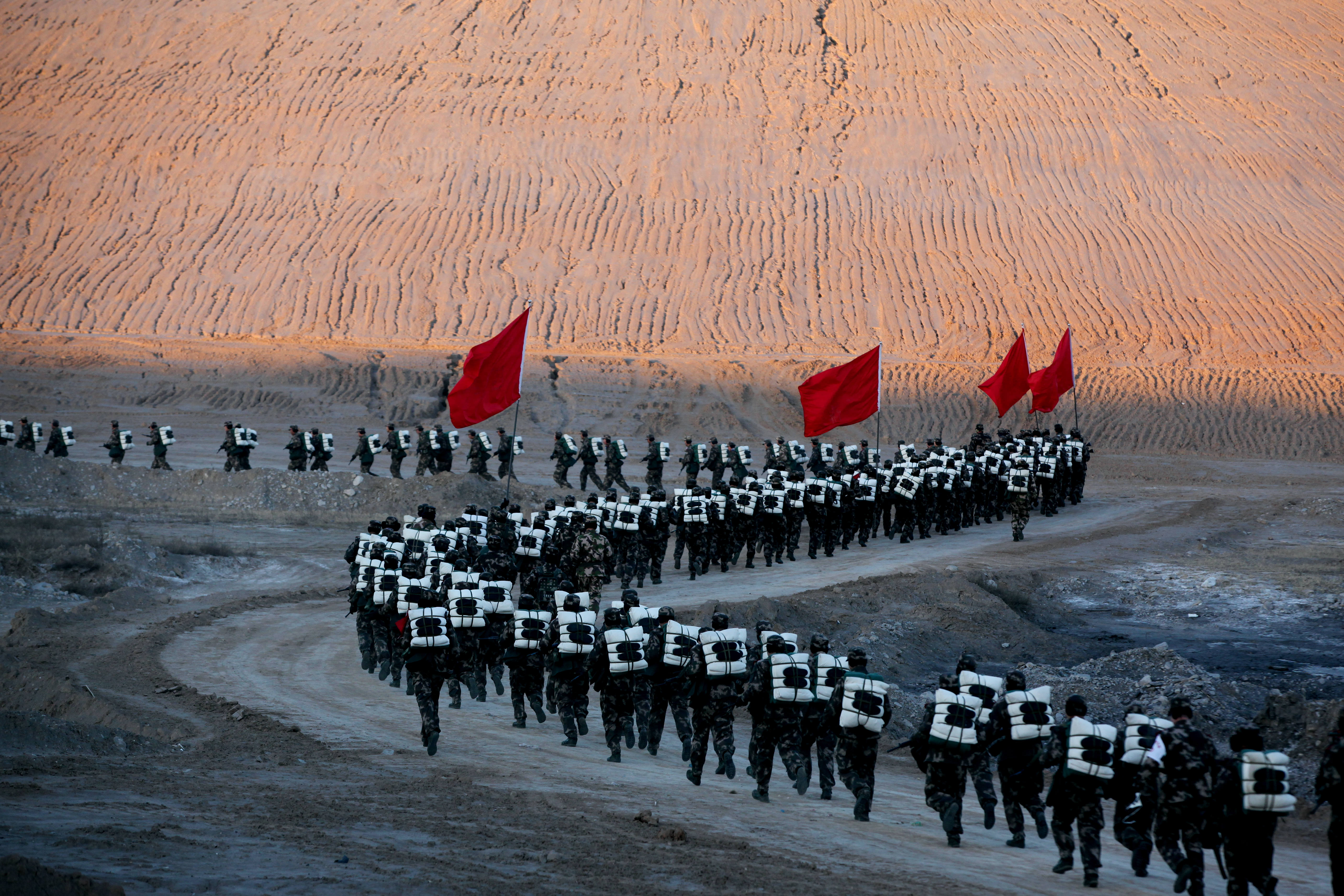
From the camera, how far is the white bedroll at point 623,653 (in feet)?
36.8

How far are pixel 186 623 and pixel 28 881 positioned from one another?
11544 millimetres

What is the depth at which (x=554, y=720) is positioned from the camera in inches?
521

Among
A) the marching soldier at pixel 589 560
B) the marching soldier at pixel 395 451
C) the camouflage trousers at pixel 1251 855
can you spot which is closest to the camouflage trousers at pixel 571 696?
the marching soldier at pixel 589 560

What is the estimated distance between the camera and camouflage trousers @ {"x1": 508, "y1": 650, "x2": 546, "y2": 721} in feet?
40.3

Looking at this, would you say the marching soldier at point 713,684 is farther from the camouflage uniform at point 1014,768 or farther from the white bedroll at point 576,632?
the camouflage uniform at point 1014,768

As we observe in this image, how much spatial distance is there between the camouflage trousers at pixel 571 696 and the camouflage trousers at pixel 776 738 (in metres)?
2.21

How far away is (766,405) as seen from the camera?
1612 inches

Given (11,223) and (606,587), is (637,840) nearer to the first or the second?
(606,587)

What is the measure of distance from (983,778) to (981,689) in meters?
0.71

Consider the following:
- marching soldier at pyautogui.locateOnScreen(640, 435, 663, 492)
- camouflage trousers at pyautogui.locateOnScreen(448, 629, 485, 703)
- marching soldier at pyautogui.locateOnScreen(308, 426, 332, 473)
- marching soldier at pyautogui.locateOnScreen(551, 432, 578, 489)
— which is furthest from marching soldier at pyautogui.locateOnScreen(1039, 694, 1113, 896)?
marching soldier at pyautogui.locateOnScreen(308, 426, 332, 473)

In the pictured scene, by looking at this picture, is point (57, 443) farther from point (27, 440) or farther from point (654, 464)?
point (654, 464)

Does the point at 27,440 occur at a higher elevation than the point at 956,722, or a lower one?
higher

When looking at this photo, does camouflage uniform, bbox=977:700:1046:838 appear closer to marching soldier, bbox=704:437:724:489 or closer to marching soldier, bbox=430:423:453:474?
marching soldier, bbox=704:437:724:489

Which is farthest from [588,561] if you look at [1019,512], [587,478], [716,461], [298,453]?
[298,453]
